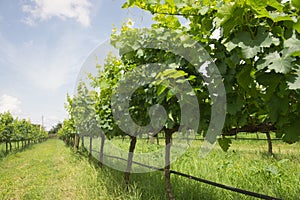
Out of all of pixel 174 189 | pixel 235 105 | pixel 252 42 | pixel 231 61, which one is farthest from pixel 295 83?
pixel 174 189

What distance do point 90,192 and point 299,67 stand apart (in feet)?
17.7

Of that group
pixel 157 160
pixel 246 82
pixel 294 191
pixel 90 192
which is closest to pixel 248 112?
pixel 246 82

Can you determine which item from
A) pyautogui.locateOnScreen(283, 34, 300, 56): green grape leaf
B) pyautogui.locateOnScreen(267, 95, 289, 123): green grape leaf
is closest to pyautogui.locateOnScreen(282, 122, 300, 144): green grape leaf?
pyautogui.locateOnScreen(267, 95, 289, 123): green grape leaf

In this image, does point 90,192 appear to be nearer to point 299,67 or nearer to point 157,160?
point 157,160

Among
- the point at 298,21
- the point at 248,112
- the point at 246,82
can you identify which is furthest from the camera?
the point at 248,112

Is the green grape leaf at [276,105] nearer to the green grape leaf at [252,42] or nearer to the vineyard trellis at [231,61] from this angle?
the vineyard trellis at [231,61]

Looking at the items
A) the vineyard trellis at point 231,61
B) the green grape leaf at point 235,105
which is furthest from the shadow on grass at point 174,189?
the green grape leaf at point 235,105

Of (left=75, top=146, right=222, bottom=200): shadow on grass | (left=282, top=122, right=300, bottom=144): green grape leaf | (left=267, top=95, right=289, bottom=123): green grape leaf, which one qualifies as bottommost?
(left=75, top=146, right=222, bottom=200): shadow on grass

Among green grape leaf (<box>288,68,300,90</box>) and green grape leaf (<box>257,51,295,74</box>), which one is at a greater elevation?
green grape leaf (<box>257,51,295,74</box>)

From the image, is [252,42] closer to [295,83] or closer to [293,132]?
[295,83]

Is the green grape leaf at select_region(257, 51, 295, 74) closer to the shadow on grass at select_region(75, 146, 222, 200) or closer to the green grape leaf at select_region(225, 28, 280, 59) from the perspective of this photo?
the green grape leaf at select_region(225, 28, 280, 59)

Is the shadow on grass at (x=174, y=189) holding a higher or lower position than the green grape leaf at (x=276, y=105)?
lower

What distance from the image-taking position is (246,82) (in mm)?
1582

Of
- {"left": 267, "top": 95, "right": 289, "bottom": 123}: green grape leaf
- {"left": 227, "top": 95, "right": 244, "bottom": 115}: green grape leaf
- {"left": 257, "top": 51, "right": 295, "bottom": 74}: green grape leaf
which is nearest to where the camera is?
{"left": 257, "top": 51, "right": 295, "bottom": 74}: green grape leaf
